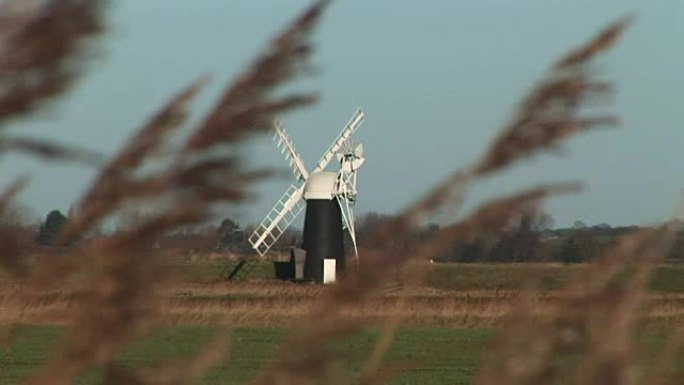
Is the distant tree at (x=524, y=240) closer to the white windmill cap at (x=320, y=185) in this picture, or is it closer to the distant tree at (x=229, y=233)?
the distant tree at (x=229, y=233)

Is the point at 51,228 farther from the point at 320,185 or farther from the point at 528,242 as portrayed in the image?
the point at 320,185

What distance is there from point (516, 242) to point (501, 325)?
18cm

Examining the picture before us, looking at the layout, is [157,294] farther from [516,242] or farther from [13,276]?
[516,242]

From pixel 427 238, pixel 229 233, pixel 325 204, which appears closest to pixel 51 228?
pixel 229 233

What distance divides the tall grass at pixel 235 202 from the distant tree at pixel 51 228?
0.26ft

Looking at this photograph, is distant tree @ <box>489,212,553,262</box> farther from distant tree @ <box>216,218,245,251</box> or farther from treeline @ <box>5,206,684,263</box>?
distant tree @ <box>216,218,245,251</box>

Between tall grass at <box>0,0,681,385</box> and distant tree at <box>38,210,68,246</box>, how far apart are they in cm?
8

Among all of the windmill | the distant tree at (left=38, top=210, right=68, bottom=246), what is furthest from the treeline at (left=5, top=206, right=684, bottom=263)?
the windmill

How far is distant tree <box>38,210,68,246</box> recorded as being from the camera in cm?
203

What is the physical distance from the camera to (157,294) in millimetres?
1903

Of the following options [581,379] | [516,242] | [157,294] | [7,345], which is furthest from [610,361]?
[7,345]

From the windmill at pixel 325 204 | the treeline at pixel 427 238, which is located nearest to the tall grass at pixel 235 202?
the treeline at pixel 427 238

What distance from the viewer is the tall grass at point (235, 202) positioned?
184cm

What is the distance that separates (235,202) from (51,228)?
1.32ft
